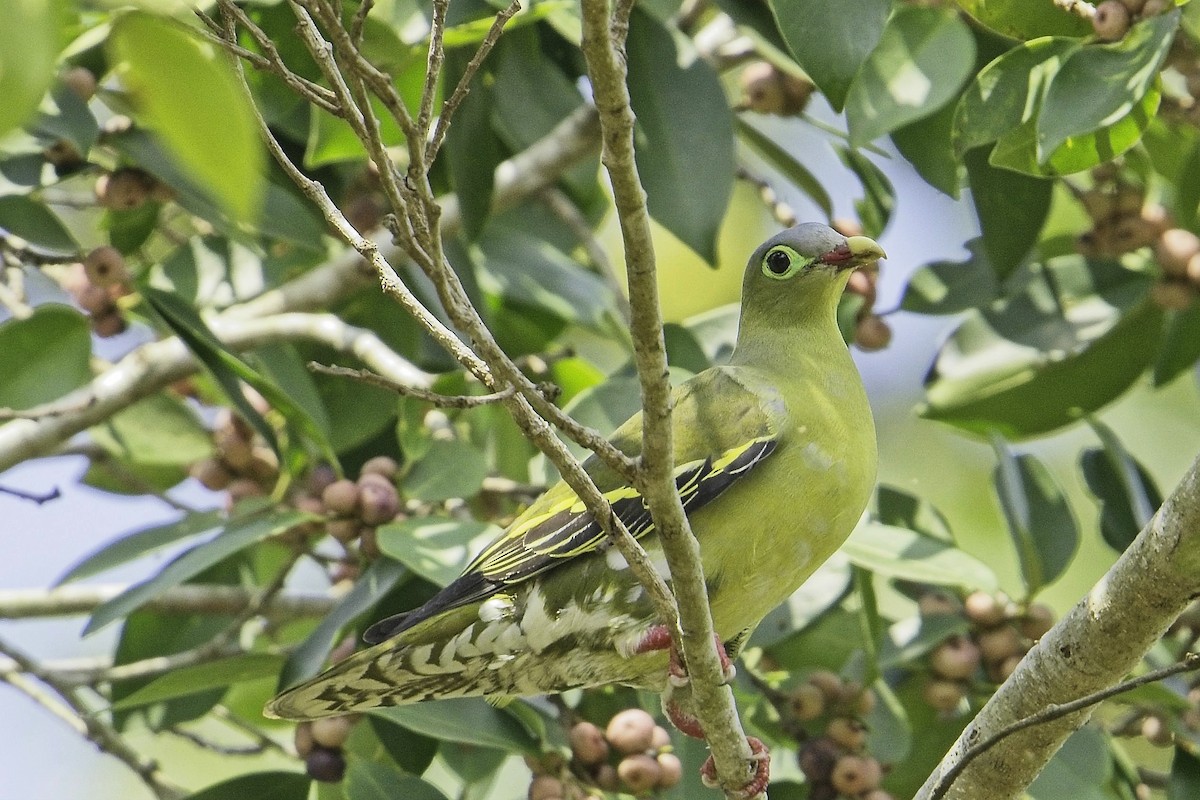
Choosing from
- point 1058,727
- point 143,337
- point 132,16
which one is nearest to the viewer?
point 132,16

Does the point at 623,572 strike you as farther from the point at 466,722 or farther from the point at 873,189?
the point at 873,189

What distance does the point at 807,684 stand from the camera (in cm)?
364

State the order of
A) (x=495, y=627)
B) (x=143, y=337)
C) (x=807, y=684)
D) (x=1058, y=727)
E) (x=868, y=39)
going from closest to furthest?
(x=1058, y=727) → (x=868, y=39) → (x=495, y=627) → (x=807, y=684) → (x=143, y=337)

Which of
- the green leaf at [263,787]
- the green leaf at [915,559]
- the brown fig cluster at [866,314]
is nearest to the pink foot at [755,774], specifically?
the green leaf at [915,559]

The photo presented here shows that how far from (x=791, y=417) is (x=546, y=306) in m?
1.17

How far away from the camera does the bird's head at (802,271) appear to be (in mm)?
3631

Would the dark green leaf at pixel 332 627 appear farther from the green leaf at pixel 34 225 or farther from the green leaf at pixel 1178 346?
the green leaf at pixel 1178 346

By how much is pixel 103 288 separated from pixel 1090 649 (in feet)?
9.11

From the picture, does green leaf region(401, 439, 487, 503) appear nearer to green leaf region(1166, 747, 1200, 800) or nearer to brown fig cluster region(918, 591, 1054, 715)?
brown fig cluster region(918, 591, 1054, 715)

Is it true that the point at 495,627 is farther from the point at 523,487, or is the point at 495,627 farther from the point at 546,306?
the point at 546,306

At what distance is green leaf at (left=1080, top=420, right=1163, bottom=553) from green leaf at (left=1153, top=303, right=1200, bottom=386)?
9.5 inches

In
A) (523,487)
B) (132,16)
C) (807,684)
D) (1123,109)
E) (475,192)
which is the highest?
(132,16)

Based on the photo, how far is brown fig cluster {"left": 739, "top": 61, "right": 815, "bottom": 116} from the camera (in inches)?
164

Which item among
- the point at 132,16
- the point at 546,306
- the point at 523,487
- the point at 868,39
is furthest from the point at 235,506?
the point at 132,16
